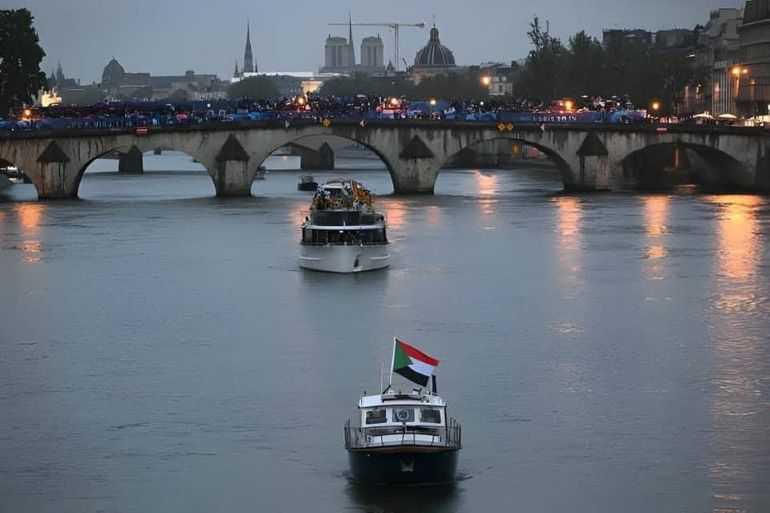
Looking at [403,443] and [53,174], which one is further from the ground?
[53,174]

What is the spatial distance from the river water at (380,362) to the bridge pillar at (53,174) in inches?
602

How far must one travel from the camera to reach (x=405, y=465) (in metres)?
31.9

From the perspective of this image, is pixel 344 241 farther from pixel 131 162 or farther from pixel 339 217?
pixel 131 162

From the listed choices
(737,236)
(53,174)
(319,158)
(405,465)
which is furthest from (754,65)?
(405,465)

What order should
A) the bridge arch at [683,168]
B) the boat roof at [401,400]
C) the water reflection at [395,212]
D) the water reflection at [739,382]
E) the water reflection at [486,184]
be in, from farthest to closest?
the water reflection at [486,184] < the bridge arch at [683,168] < the water reflection at [395,212] < the water reflection at [739,382] < the boat roof at [401,400]

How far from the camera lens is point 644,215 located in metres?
82.7

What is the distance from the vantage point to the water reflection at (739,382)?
33.1m

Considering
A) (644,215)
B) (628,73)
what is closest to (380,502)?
(644,215)

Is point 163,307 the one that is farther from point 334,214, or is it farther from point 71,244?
point 71,244

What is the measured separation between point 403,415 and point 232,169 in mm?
64732

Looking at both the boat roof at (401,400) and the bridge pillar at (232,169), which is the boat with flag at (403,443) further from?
the bridge pillar at (232,169)

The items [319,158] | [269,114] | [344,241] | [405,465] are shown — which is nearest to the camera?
[405,465]

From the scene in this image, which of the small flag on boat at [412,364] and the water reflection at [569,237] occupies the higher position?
the small flag on boat at [412,364]

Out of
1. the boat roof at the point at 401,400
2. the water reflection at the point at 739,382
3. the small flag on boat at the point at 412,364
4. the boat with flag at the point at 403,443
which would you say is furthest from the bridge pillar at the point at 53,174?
the boat with flag at the point at 403,443
